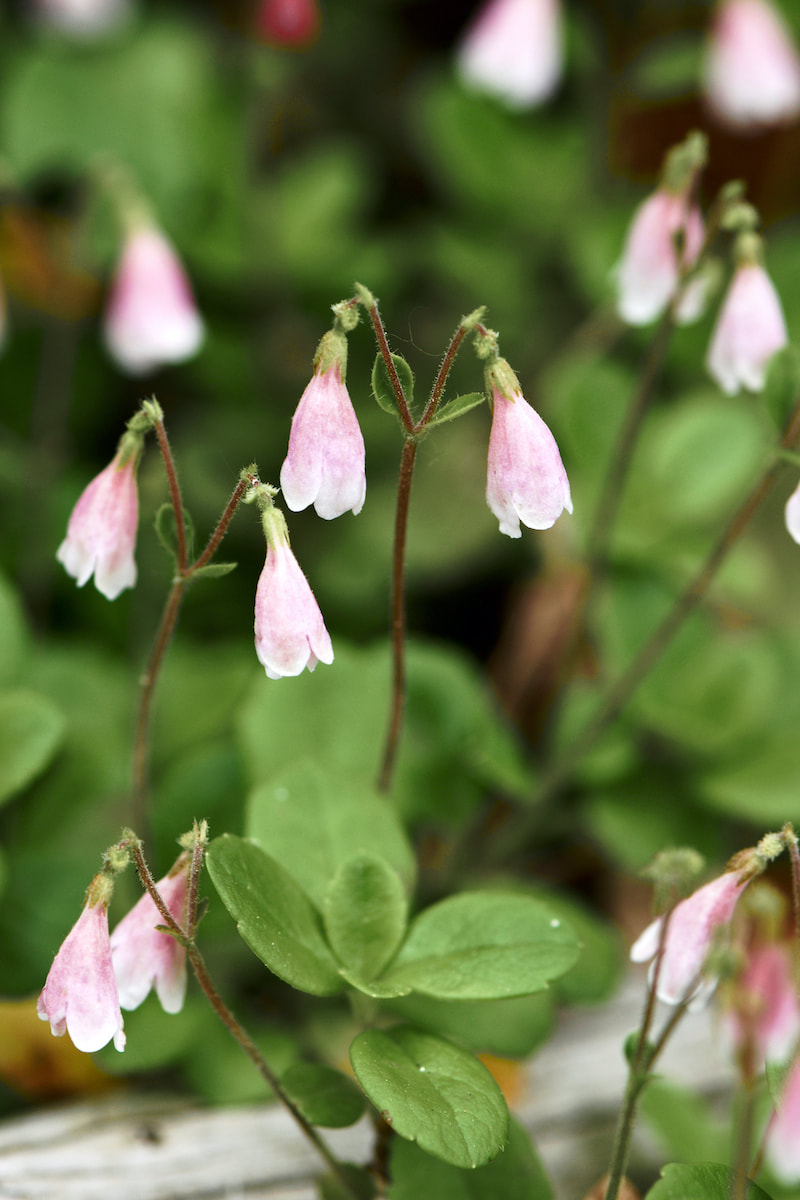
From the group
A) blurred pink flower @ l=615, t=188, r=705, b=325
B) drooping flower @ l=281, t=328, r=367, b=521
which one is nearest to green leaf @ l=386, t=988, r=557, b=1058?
drooping flower @ l=281, t=328, r=367, b=521

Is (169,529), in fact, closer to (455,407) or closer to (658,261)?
(455,407)

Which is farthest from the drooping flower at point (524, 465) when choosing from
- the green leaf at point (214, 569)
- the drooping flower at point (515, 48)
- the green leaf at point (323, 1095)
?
the drooping flower at point (515, 48)

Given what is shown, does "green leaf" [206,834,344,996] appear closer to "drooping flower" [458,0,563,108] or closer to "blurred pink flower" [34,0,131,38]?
"drooping flower" [458,0,563,108]

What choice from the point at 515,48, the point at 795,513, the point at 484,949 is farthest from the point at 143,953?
the point at 515,48

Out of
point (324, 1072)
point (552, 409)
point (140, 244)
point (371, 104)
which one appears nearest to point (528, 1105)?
point (324, 1072)

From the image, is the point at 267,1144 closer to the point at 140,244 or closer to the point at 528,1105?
the point at 528,1105
